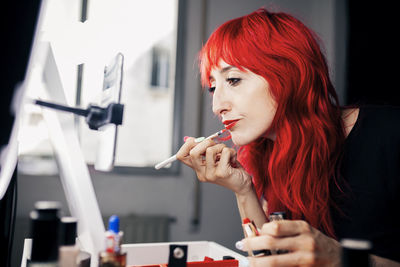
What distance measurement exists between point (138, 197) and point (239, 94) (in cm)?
125

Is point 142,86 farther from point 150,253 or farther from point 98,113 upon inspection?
point 98,113

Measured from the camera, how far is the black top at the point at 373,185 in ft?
2.67

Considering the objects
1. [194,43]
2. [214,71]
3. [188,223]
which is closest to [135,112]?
[194,43]

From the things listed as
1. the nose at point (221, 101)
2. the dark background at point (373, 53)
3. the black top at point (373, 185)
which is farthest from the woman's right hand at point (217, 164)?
the dark background at point (373, 53)

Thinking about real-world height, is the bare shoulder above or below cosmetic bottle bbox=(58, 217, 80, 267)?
above

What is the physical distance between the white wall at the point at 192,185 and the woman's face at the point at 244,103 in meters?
1.16

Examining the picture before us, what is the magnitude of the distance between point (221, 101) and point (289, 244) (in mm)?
508

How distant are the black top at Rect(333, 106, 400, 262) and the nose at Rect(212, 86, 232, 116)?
0.35m

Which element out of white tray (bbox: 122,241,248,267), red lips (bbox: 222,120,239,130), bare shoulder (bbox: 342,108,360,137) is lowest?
white tray (bbox: 122,241,248,267)

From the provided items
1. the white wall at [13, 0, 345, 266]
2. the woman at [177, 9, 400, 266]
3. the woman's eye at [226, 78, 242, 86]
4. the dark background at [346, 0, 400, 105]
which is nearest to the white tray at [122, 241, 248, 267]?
the woman at [177, 9, 400, 266]

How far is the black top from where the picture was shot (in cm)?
81

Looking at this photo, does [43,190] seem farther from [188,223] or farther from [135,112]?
[188,223]

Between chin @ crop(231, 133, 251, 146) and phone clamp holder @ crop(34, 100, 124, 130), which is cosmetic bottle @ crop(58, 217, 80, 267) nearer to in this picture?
phone clamp holder @ crop(34, 100, 124, 130)

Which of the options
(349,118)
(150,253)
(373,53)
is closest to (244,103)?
(349,118)
